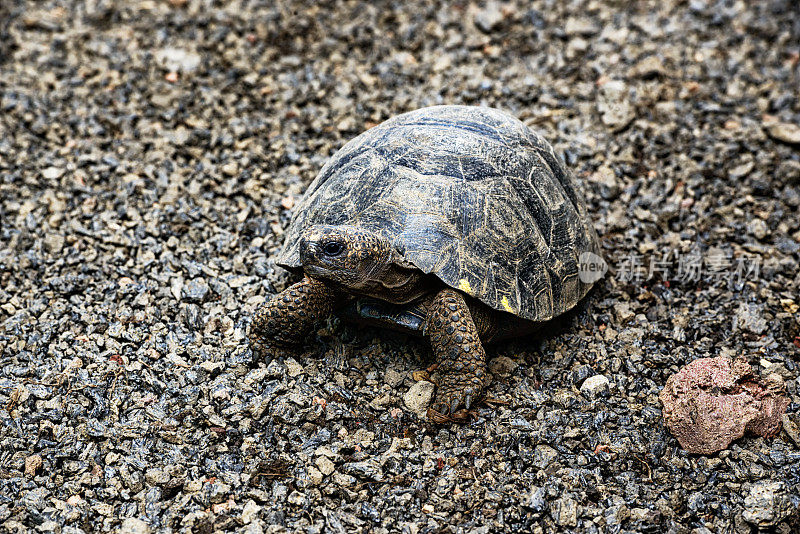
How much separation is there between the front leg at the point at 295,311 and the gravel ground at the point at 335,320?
0.53 feet

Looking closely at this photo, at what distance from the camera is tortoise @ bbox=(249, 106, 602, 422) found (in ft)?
12.4

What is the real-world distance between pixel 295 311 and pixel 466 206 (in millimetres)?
1058

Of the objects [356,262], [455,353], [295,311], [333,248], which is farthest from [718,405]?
[295,311]

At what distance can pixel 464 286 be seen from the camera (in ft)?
12.4

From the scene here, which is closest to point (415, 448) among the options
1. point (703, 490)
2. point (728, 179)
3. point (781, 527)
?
point (703, 490)

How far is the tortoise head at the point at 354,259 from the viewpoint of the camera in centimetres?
362

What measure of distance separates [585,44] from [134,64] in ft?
12.6

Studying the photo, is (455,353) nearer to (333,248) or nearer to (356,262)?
(356,262)
